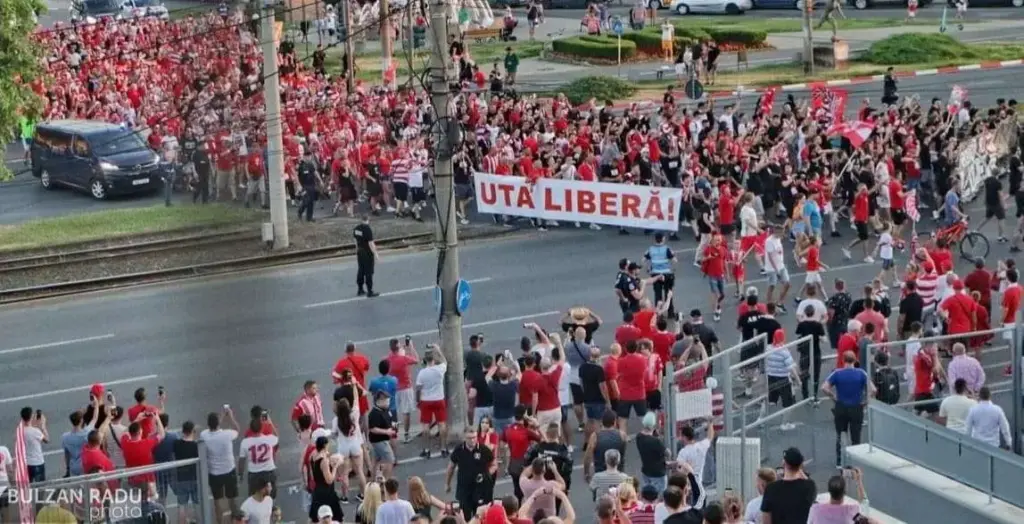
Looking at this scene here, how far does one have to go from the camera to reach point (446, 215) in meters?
22.9

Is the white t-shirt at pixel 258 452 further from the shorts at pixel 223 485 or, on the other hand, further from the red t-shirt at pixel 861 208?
the red t-shirt at pixel 861 208

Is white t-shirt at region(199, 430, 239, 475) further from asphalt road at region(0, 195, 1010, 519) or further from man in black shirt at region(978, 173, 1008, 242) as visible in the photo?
man in black shirt at region(978, 173, 1008, 242)

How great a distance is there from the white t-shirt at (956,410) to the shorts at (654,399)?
3.73 m

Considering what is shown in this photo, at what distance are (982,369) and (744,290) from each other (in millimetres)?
8703

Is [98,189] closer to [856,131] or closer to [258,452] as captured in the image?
[856,131]

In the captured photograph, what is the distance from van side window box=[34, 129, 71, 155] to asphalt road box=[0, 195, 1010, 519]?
1008 cm

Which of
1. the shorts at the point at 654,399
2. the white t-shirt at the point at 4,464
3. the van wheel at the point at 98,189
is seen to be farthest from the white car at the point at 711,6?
the white t-shirt at the point at 4,464

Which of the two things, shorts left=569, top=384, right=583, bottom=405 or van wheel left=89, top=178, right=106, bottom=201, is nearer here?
shorts left=569, top=384, right=583, bottom=405

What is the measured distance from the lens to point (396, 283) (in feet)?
104

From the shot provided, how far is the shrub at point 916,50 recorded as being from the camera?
5356 cm

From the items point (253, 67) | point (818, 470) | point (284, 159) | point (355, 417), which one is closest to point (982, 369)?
point (818, 470)

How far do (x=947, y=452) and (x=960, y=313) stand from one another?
5.89 meters

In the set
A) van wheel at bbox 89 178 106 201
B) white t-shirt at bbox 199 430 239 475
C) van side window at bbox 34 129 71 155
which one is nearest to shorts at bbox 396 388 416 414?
white t-shirt at bbox 199 430 239 475

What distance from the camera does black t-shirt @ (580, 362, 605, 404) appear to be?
21766 mm
